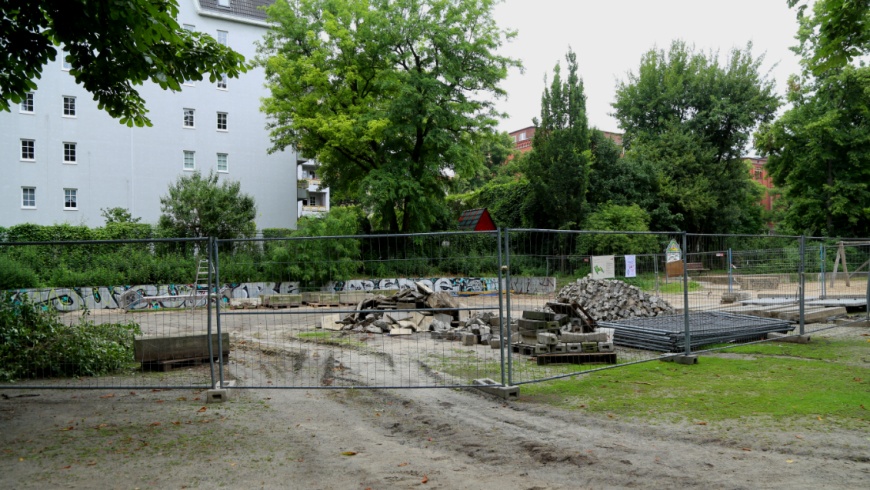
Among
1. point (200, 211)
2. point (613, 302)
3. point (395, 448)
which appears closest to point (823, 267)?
point (613, 302)

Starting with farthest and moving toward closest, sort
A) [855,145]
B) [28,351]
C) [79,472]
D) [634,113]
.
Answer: [634,113] < [855,145] < [28,351] < [79,472]

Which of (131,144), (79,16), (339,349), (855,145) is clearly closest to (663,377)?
(339,349)

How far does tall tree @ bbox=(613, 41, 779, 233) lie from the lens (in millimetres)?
41688

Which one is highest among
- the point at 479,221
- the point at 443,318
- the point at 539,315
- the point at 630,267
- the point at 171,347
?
the point at 479,221

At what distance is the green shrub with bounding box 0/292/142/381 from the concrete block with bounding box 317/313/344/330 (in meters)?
6.91

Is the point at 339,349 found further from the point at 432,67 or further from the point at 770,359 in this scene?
the point at 432,67

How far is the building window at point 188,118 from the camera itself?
41.8 metres

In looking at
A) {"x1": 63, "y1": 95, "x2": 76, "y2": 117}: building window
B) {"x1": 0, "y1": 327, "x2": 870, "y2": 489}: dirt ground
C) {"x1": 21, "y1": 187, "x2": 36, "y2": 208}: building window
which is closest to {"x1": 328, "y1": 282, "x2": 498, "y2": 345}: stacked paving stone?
{"x1": 0, "y1": 327, "x2": 870, "y2": 489}: dirt ground

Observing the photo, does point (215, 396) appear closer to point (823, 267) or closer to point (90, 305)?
point (90, 305)

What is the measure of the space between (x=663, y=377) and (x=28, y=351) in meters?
9.92

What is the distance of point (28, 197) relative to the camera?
37.2 metres

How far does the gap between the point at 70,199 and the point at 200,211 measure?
39.5 ft

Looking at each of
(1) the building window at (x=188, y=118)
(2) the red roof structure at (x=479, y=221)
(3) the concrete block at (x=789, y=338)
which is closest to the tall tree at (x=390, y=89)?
(2) the red roof structure at (x=479, y=221)

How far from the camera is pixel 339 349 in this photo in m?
12.7
